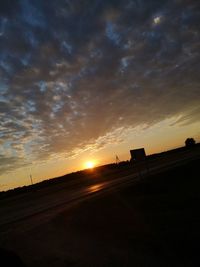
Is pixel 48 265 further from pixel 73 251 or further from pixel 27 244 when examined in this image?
pixel 27 244

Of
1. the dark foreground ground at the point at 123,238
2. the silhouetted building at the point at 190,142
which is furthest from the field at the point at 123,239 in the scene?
the silhouetted building at the point at 190,142

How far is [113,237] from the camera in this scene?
27.4ft

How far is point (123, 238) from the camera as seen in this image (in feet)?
26.2

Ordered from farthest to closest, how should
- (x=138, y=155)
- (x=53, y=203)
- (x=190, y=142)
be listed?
1. (x=190, y=142)
2. (x=138, y=155)
3. (x=53, y=203)

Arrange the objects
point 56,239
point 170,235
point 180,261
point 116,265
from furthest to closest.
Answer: point 56,239
point 170,235
point 116,265
point 180,261

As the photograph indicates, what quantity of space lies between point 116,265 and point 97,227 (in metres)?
4.10

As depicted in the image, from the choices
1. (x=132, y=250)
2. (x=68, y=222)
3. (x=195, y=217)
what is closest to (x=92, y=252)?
(x=132, y=250)

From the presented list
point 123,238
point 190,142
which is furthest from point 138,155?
point 190,142

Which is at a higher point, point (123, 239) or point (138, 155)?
point (138, 155)

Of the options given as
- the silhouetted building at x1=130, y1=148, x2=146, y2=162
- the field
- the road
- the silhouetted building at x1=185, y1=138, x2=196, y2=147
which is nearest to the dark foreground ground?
the field

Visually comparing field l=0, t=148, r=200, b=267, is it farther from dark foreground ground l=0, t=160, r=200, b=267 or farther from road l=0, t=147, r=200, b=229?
road l=0, t=147, r=200, b=229

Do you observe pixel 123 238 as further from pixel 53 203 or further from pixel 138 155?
pixel 53 203

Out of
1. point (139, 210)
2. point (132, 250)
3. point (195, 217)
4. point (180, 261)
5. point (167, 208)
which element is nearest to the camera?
point (180, 261)

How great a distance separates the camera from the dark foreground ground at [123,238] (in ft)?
20.7
